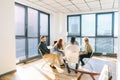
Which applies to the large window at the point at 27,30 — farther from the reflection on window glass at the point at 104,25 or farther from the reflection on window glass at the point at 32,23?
the reflection on window glass at the point at 104,25

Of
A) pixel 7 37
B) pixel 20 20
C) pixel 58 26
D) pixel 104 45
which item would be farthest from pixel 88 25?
pixel 7 37

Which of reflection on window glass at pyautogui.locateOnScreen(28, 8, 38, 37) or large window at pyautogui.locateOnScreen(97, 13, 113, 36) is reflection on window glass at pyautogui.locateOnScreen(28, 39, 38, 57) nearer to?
reflection on window glass at pyautogui.locateOnScreen(28, 8, 38, 37)

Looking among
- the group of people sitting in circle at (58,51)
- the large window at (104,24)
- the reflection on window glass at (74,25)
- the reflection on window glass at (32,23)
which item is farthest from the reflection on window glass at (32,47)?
the large window at (104,24)

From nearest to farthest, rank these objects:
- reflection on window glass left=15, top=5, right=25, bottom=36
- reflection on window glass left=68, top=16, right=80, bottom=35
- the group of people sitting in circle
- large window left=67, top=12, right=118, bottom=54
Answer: the group of people sitting in circle, reflection on window glass left=15, top=5, right=25, bottom=36, large window left=67, top=12, right=118, bottom=54, reflection on window glass left=68, top=16, right=80, bottom=35

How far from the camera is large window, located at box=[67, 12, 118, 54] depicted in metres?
6.64

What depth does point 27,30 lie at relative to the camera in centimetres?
554

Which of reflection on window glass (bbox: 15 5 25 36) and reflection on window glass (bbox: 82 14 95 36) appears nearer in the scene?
reflection on window glass (bbox: 15 5 25 36)

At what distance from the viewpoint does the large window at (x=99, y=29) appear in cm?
664

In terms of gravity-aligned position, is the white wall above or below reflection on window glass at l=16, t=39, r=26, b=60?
above

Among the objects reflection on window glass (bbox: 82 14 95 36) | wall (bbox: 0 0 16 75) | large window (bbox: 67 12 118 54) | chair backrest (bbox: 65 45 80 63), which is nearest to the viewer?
wall (bbox: 0 0 16 75)

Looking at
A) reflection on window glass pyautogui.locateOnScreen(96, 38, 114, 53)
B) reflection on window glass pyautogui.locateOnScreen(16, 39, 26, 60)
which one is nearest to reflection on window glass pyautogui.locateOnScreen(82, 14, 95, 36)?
reflection on window glass pyautogui.locateOnScreen(96, 38, 114, 53)

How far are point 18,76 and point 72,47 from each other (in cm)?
192

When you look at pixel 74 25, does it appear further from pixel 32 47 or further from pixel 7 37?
pixel 7 37

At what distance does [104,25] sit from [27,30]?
4.39m
